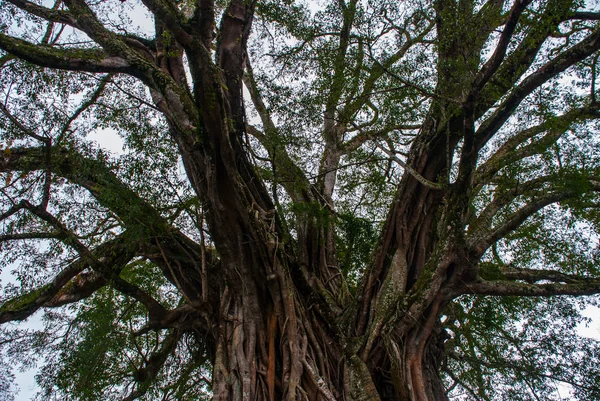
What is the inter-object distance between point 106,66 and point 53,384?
11.7 ft

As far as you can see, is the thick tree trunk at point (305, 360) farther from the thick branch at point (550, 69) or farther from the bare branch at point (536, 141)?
the thick branch at point (550, 69)

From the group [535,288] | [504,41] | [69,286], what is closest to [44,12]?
[69,286]

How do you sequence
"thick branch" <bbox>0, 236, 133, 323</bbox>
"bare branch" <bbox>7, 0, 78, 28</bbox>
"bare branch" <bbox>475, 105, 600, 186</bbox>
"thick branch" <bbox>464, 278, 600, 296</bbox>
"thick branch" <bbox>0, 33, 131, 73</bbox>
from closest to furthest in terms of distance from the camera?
1. "thick branch" <bbox>0, 33, 131, 73</bbox>
2. "thick branch" <bbox>464, 278, 600, 296</bbox>
3. "bare branch" <bbox>475, 105, 600, 186</bbox>
4. "bare branch" <bbox>7, 0, 78, 28</bbox>
5. "thick branch" <bbox>0, 236, 133, 323</bbox>

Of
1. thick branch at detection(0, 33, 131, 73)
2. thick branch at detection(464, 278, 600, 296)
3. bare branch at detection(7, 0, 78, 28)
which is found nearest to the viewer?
thick branch at detection(0, 33, 131, 73)

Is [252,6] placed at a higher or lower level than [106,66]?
higher

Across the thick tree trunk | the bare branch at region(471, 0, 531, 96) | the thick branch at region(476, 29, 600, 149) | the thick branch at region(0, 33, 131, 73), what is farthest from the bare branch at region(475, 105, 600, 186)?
the thick branch at region(0, 33, 131, 73)

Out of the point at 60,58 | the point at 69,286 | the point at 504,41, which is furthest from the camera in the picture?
the point at 69,286

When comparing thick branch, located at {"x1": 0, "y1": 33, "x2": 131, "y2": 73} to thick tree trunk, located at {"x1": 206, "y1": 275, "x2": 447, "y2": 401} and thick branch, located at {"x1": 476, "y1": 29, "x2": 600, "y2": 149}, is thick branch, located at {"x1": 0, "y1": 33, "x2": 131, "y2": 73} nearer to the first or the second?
thick tree trunk, located at {"x1": 206, "y1": 275, "x2": 447, "y2": 401}

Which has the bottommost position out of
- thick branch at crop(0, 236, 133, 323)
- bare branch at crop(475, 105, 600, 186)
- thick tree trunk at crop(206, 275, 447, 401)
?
thick tree trunk at crop(206, 275, 447, 401)

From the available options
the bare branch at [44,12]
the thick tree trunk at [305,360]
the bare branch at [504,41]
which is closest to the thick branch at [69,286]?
the thick tree trunk at [305,360]

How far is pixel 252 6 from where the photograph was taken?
4.23 metres

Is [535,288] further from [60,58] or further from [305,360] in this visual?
[60,58]

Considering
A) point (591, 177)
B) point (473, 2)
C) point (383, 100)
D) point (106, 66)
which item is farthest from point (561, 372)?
point (106, 66)

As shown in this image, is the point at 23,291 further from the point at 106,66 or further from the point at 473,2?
the point at 473,2
